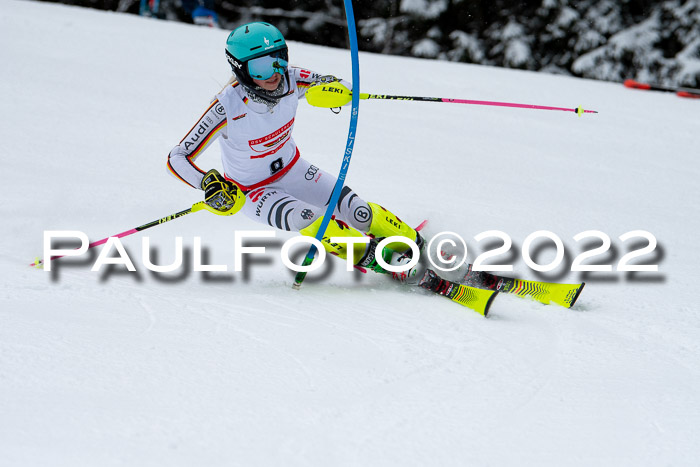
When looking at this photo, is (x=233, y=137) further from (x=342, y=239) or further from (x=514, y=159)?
(x=514, y=159)

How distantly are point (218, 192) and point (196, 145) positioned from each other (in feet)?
1.23

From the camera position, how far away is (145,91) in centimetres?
738

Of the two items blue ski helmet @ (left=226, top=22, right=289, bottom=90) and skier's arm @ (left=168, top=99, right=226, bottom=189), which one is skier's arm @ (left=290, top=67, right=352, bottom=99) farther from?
skier's arm @ (left=168, top=99, right=226, bottom=189)

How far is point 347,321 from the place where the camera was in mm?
3045

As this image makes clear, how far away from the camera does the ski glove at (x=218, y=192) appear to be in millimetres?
3322

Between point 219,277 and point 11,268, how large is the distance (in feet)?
3.47

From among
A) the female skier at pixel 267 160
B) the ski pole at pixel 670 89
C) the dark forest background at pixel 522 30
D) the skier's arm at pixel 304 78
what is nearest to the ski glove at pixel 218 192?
the female skier at pixel 267 160

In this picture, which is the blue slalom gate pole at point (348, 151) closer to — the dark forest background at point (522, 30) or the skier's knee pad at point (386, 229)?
the skier's knee pad at point (386, 229)

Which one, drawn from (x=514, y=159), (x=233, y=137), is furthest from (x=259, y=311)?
(x=514, y=159)

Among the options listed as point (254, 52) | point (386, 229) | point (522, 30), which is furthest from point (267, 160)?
point (522, 30)

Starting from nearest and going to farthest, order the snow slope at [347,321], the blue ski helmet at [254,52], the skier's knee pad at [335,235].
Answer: the snow slope at [347,321] < the blue ski helmet at [254,52] < the skier's knee pad at [335,235]

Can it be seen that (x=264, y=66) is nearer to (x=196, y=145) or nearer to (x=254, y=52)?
(x=254, y=52)

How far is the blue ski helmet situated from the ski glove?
492 millimetres

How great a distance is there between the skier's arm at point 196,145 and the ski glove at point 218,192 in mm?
112
